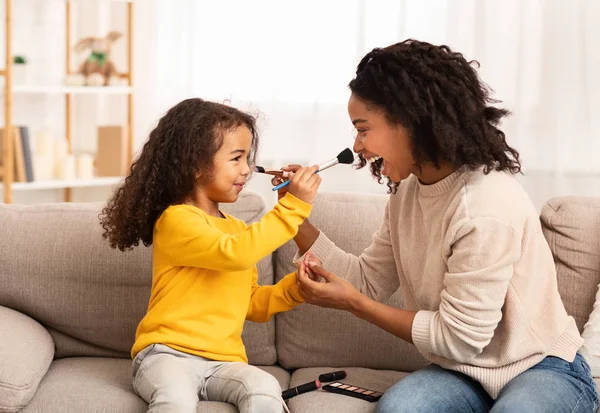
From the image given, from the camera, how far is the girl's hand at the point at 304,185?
177 cm

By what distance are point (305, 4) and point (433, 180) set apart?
1769 mm

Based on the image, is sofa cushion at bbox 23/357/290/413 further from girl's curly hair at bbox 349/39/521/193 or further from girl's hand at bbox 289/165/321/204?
girl's curly hair at bbox 349/39/521/193

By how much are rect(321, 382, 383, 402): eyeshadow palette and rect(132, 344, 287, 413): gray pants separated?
0.62 feet

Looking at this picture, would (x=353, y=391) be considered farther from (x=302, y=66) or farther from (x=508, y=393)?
(x=302, y=66)

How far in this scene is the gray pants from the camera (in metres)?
1.65

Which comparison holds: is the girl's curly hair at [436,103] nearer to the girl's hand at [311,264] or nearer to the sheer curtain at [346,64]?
the girl's hand at [311,264]

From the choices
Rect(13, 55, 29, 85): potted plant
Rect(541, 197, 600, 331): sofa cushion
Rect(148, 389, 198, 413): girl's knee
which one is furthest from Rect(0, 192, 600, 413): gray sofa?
Rect(13, 55, 29, 85): potted plant

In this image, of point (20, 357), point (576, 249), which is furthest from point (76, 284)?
point (576, 249)

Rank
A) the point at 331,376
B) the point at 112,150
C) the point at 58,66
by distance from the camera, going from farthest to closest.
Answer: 1. the point at 58,66
2. the point at 112,150
3. the point at 331,376

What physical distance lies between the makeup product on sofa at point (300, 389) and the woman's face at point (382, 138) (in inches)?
20.4

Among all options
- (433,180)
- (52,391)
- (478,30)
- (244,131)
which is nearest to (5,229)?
(52,391)

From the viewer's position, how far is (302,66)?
11.2 ft

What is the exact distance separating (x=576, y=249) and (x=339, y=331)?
0.62 metres

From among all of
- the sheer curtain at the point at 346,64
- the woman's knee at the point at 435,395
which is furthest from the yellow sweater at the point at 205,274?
the sheer curtain at the point at 346,64
